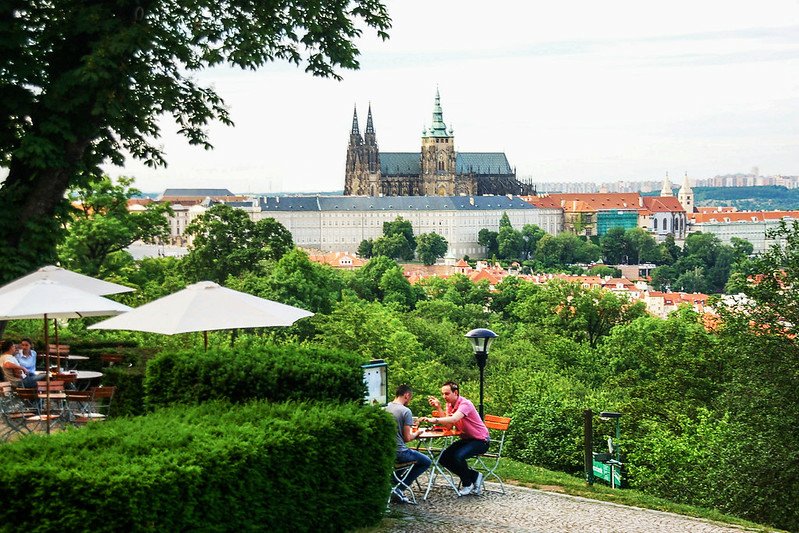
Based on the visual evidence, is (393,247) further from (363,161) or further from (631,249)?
(631,249)

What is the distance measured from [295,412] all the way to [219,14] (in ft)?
24.4

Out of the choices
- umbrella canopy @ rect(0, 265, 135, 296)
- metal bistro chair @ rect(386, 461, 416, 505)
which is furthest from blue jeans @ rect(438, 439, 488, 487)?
umbrella canopy @ rect(0, 265, 135, 296)

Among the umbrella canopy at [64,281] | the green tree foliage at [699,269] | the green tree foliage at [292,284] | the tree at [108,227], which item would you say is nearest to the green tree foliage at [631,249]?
the green tree foliage at [699,269]

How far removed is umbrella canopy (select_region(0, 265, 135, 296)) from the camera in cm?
1209

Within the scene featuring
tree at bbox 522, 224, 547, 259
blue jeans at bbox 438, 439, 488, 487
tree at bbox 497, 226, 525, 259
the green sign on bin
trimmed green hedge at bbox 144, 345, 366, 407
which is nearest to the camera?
trimmed green hedge at bbox 144, 345, 366, 407

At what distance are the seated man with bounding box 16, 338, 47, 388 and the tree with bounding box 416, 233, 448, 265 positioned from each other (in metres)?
141

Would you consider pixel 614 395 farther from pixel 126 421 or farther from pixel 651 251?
pixel 651 251

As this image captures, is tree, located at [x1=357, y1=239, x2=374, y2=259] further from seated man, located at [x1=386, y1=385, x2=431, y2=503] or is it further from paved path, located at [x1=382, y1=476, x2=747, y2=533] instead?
seated man, located at [x1=386, y1=385, x2=431, y2=503]

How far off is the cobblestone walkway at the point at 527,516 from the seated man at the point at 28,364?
4.55m

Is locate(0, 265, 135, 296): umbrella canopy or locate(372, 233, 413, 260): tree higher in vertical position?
locate(0, 265, 135, 296): umbrella canopy

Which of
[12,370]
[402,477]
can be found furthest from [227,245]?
[402,477]

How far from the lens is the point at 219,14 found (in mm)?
14297

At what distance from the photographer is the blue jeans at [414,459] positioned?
10195 millimetres

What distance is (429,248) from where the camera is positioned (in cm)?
15450
